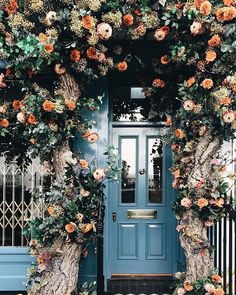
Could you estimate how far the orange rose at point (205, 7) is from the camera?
4734 mm

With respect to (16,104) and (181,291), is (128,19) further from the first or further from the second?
(181,291)

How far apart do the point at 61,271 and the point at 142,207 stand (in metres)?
1.90

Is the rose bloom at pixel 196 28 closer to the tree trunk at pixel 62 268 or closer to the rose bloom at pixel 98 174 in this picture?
the tree trunk at pixel 62 268

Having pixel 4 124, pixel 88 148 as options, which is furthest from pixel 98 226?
pixel 4 124

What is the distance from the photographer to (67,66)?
525 centimetres

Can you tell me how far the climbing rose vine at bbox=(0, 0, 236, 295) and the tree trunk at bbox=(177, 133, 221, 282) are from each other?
0.01 meters

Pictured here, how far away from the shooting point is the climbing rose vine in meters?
4.90

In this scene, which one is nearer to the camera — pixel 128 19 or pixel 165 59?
pixel 128 19

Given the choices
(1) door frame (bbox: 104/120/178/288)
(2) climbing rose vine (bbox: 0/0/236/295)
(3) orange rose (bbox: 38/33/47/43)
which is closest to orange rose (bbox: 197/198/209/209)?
(2) climbing rose vine (bbox: 0/0/236/295)

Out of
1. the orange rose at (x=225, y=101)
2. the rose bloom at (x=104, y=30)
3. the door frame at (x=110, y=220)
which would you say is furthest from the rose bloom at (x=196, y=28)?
the door frame at (x=110, y=220)

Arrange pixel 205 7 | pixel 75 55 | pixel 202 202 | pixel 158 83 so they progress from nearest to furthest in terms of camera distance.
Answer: pixel 205 7 < pixel 202 202 < pixel 75 55 < pixel 158 83

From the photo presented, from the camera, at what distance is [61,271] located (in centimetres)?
514


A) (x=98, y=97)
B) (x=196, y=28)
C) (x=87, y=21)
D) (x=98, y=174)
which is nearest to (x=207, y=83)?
(x=196, y=28)

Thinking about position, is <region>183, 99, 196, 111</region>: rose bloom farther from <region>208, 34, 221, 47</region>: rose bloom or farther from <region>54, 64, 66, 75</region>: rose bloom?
<region>54, 64, 66, 75</region>: rose bloom
